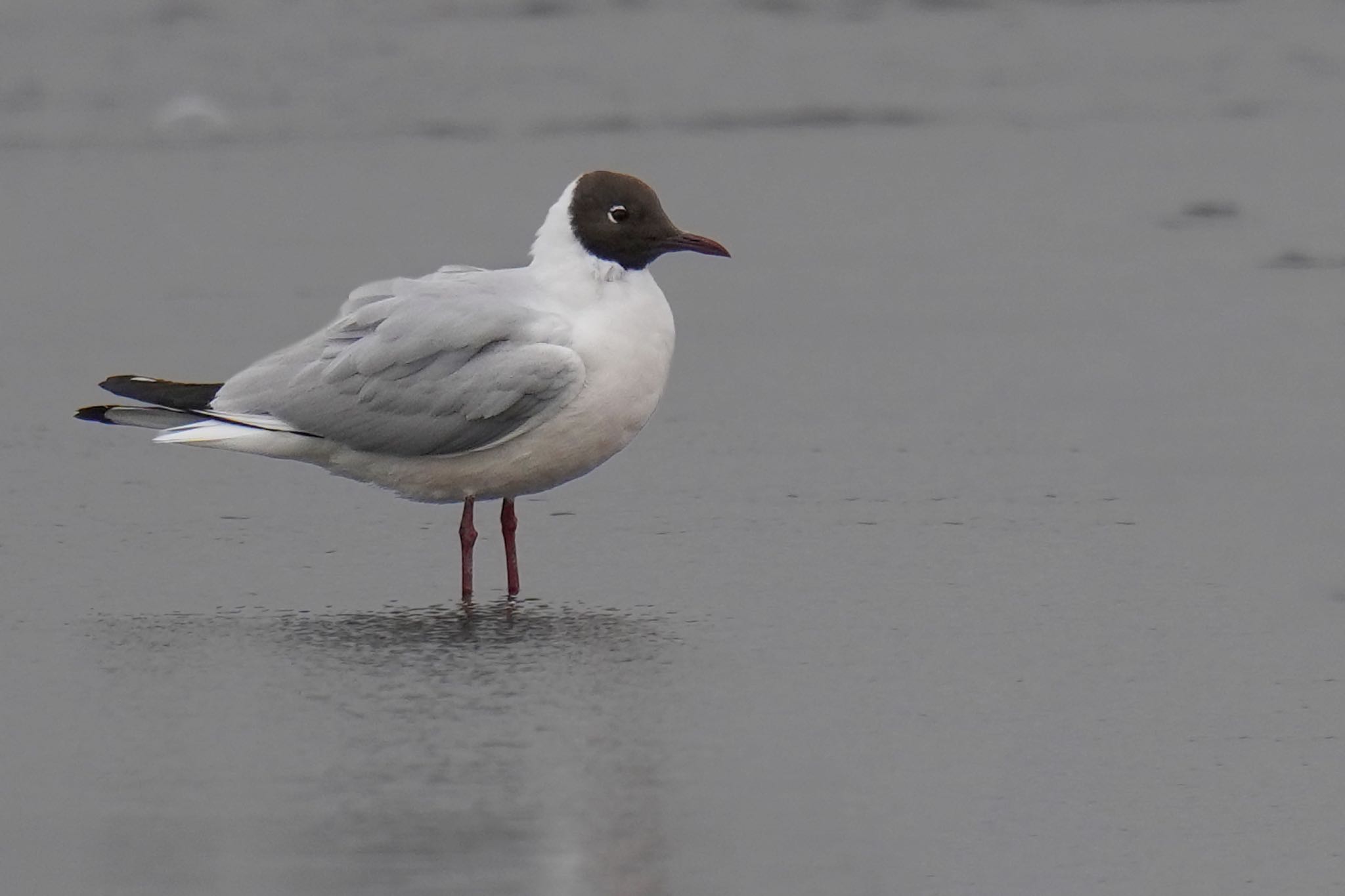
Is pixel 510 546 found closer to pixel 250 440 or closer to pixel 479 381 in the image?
pixel 479 381

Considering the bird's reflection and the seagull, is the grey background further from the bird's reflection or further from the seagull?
the seagull

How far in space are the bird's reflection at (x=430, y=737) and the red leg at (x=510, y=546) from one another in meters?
0.14

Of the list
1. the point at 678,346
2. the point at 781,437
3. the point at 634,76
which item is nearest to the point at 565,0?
the point at 634,76

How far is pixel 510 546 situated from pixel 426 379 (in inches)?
17.4

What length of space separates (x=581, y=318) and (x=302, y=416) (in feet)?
2.32

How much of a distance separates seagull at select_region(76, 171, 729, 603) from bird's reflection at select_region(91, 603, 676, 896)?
411 millimetres

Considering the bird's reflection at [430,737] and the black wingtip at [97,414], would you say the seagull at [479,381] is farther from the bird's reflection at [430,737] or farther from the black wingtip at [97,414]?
the bird's reflection at [430,737]

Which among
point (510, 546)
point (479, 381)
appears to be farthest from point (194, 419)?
point (510, 546)

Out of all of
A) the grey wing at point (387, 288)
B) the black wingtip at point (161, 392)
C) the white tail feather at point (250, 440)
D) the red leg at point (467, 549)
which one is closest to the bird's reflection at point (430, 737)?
the red leg at point (467, 549)

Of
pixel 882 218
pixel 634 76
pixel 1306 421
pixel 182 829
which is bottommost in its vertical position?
pixel 182 829

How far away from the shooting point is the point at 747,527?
5.67 metres

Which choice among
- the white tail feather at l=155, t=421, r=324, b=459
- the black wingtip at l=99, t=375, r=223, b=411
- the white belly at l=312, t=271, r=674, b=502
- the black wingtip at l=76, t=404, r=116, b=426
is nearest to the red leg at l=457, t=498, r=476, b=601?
the white belly at l=312, t=271, r=674, b=502

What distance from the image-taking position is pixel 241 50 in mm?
12516

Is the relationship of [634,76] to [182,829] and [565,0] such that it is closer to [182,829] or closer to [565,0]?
[565,0]
